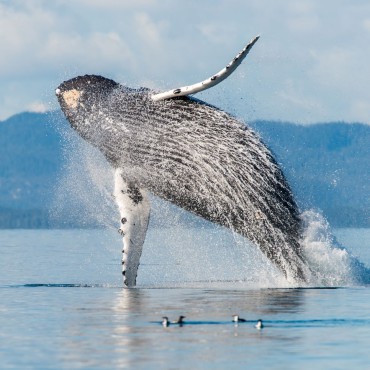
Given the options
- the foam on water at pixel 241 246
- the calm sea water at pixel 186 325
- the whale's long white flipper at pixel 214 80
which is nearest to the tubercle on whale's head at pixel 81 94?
the foam on water at pixel 241 246

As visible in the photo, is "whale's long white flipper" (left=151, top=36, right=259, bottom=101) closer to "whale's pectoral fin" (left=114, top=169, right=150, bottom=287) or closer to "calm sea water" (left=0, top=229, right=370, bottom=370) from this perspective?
"whale's pectoral fin" (left=114, top=169, right=150, bottom=287)

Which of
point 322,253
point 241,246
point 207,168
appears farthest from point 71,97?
point 322,253

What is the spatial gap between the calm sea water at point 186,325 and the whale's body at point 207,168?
101 cm

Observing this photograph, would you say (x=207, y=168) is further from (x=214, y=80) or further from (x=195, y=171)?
(x=214, y=80)

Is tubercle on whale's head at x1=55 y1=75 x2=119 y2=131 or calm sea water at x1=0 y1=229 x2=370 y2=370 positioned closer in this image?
calm sea water at x1=0 y1=229 x2=370 y2=370

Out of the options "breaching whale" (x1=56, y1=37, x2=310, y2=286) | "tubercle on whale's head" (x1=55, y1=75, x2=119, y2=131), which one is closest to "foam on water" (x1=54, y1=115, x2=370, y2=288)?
"breaching whale" (x1=56, y1=37, x2=310, y2=286)

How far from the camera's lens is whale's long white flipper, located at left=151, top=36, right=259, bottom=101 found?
24.7m

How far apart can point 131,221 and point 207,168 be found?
190 cm

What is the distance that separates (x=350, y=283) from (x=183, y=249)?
4.32 metres

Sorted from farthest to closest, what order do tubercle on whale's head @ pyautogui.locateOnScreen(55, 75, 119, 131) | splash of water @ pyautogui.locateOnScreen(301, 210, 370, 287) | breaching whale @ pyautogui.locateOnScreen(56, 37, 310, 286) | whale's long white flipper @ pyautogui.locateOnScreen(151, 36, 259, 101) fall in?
tubercle on whale's head @ pyautogui.locateOnScreen(55, 75, 119, 131) < splash of water @ pyautogui.locateOnScreen(301, 210, 370, 287) < breaching whale @ pyautogui.locateOnScreen(56, 37, 310, 286) < whale's long white flipper @ pyautogui.locateOnScreen(151, 36, 259, 101)

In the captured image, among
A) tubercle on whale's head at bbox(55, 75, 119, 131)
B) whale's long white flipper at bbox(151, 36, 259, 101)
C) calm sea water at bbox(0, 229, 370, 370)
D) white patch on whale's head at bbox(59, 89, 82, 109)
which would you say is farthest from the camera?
white patch on whale's head at bbox(59, 89, 82, 109)

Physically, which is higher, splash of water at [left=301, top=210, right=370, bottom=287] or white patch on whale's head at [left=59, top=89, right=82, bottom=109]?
white patch on whale's head at [left=59, top=89, right=82, bottom=109]

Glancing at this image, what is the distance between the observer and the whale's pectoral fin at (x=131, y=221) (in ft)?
86.9

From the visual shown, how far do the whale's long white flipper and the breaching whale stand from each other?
0.08 feet
